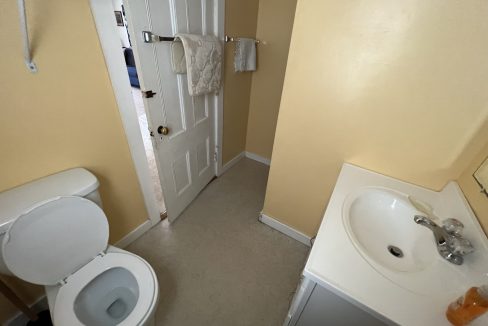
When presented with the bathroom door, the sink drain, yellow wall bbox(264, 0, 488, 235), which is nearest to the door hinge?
the bathroom door

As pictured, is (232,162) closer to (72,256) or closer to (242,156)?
(242,156)

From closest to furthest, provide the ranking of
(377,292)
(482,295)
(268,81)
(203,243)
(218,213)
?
(482,295)
(377,292)
(203,243)
(218,213)
(268,81)

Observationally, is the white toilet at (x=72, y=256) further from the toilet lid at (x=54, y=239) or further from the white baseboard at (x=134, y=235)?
the white baseboard at (x=134, y=235)

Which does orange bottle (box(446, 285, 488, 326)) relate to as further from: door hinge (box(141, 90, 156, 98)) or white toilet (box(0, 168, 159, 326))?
door hinge (box(141, 90, 156, 98))

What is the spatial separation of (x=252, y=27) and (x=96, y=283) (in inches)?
89.8

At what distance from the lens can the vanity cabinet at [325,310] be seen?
2.00 ft

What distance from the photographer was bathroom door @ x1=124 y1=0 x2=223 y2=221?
1095mm

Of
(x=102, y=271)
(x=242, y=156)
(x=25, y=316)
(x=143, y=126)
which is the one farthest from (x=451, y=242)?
(x=143, y=126)

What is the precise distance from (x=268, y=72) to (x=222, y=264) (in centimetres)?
188

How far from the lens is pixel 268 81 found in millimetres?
2213

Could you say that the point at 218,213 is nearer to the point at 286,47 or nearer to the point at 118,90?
the point at 118,90

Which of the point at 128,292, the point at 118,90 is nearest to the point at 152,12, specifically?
the point at 118,90

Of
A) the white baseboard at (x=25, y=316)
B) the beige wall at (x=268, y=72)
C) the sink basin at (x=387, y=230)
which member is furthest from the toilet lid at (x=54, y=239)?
the beige wall at (x=268, y=72)

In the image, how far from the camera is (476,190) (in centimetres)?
80
